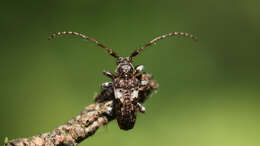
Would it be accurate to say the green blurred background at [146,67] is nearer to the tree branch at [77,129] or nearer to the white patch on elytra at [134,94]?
the white patch on elytra at [134,94]

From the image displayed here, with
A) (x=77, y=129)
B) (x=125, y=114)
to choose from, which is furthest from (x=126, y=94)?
(x=77, y=129)

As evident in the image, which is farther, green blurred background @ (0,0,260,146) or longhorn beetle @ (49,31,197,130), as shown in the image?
green blurred background @ (0,0,260,146)

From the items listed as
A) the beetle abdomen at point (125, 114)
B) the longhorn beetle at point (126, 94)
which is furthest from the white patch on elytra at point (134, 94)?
the beetle abdomen at point (125, 114)

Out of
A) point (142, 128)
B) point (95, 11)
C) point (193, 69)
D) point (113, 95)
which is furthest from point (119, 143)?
point (95, 11)

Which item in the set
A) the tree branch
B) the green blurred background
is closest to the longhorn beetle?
the tree branch

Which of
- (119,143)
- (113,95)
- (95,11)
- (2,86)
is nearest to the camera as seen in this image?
(113,95)

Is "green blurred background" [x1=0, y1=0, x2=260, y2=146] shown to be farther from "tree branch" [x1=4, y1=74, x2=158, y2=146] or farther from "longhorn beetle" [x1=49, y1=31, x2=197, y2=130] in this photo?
"tree branch" [x1=4, y1=74, x2=158, y2=146]

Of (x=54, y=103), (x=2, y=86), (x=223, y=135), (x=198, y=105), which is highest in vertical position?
(x=2, y=86)

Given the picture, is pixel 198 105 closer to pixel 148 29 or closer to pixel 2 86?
pixel 148 29

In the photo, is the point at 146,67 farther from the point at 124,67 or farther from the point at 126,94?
the point at 126,94
